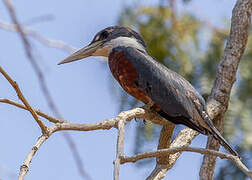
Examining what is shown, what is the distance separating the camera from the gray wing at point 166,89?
3.66m

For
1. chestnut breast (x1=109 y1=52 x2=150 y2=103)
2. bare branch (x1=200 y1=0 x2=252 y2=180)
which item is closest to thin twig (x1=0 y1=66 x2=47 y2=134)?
chestnut breast (x1=109 y1=52 x2=150 y2=103)

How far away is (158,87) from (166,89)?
0.06 metres

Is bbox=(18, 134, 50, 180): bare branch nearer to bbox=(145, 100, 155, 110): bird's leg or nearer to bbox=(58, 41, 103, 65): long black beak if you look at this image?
bbox=(145, 100, 155, 110): bird's leg

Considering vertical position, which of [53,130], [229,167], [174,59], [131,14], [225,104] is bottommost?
[53,130]

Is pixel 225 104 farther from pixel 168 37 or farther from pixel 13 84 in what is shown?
pixel 13 84

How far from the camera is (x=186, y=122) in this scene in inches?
143

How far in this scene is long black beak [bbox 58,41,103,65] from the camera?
4426 millimetres

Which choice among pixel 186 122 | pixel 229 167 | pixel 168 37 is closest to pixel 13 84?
pixel 186 122

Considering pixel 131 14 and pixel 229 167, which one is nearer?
pixel 229 167

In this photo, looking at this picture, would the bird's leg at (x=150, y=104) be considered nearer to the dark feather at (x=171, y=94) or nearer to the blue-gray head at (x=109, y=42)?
the dark feather at (x=171, y=94)

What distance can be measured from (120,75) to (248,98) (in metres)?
1.01

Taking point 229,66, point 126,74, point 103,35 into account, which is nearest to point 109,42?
point 103,35

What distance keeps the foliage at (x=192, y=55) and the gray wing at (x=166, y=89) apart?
1.75 feet

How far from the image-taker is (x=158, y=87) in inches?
151
